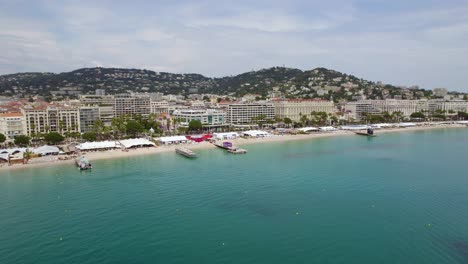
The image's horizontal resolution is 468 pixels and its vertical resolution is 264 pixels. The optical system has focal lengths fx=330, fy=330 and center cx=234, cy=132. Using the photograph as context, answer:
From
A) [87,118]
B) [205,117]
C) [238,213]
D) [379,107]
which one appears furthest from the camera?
[379,107]

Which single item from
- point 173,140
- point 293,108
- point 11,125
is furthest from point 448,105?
point 11,125

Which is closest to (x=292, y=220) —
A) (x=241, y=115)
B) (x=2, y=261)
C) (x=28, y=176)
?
(x=2, y=261)

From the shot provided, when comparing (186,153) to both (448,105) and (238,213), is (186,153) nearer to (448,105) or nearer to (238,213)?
(238,213)

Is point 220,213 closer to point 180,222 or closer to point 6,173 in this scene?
point 180,222

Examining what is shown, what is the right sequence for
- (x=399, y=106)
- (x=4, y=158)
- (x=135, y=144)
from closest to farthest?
(x=4, y=158) < (x=135, y=144) < (x=399, y=106)

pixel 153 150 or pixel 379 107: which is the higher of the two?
pixel 379 107

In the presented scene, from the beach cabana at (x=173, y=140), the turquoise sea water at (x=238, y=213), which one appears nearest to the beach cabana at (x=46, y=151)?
the turquoise sea water at (x=238, y=213)

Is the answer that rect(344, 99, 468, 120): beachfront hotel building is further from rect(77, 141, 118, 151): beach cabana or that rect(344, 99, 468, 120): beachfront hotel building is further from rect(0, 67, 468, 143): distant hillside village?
rect(77, 141, 118, 151): beach cabana
